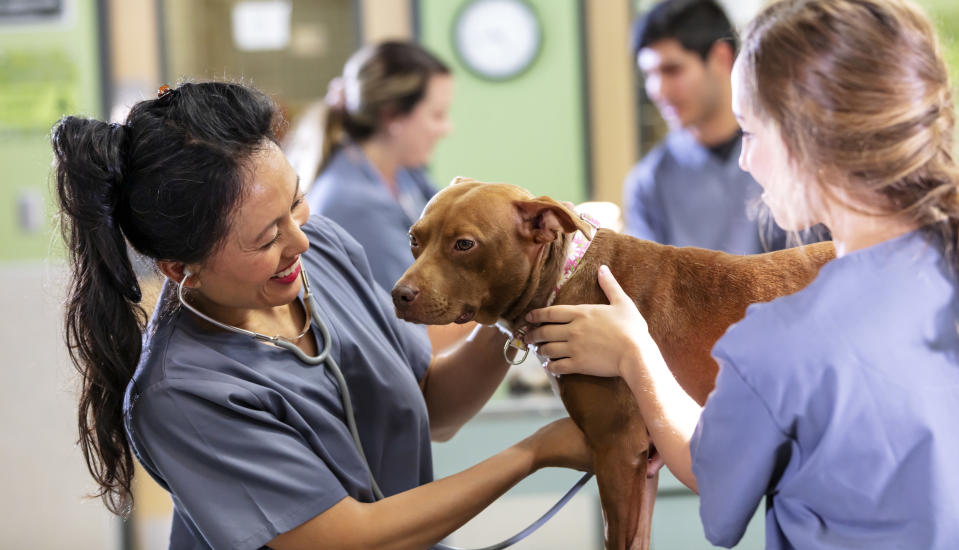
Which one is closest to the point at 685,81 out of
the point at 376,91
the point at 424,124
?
the point at 424,124

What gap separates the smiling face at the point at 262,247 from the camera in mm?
1308

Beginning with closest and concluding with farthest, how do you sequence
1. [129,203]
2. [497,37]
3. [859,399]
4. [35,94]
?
[859,399] < [129,203] < [497,37] < [35,94]

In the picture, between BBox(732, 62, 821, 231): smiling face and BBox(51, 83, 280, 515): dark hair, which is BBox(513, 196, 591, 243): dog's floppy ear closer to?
BBox(732, 62, 821, 231): smiling face

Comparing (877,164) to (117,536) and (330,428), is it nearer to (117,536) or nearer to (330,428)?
(330,428)

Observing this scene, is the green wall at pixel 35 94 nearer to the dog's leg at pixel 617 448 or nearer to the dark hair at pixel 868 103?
the dog's leg at pixel 617 448

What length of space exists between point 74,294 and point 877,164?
1099 millimetres

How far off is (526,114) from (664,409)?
9.26ft

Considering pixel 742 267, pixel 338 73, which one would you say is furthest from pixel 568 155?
pixel 742 267

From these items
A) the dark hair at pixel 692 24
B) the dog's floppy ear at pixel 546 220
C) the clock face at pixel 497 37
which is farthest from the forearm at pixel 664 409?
the clock face at pixel 497 37

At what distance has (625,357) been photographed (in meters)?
1.25

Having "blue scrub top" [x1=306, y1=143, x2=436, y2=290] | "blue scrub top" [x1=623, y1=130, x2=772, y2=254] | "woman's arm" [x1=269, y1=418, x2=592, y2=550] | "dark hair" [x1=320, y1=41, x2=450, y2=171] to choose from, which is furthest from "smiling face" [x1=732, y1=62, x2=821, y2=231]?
"dark hair" [x1=320, y1=41, x2=450, y2=171]

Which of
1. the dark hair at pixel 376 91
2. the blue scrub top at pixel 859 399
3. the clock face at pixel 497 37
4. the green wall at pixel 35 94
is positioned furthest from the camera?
the green wall at pixel 35 94

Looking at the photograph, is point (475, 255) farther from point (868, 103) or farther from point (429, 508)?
point (868, 103)

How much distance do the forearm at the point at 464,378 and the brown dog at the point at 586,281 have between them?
181mm
